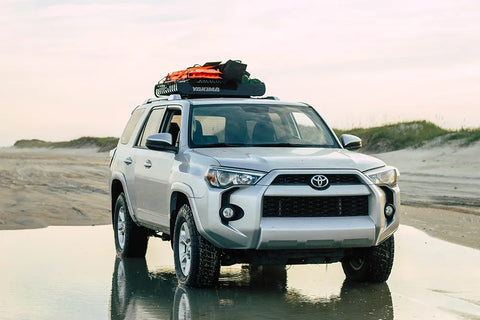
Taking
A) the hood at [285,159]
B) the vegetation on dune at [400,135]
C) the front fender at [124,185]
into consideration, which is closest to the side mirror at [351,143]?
the hood at [285,159]

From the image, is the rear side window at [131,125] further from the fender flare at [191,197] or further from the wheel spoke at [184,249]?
the wheel spoke at [184,249]

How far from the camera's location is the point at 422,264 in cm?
1045

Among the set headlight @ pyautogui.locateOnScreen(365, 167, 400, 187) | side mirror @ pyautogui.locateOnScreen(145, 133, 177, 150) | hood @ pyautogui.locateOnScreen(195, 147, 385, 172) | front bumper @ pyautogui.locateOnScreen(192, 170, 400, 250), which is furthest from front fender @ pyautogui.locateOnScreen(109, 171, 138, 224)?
headlight @ pyautogui.locateOnScreen(365, 167, 400, 187)

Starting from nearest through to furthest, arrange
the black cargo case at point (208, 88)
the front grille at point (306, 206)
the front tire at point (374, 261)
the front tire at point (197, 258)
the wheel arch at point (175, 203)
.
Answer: the front grille at point (306, 206) < the front tire at point (197, 258) < the front tire at point (374, 261) < the wheel arch at point (175, 203) < the black cargo case at point (208, 88)

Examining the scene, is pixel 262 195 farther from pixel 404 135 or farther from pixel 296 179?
pixel 404 135

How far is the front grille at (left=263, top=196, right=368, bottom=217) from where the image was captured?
8211 mm

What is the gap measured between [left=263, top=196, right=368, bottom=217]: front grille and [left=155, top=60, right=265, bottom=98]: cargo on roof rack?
318cm

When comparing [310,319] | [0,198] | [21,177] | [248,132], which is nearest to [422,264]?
[248,132]

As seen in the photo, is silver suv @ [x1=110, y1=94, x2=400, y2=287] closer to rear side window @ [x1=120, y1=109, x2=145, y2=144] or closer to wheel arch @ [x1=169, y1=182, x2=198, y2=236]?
wheel arch @ [x1=169, y1=182, x2=198, y2=236]

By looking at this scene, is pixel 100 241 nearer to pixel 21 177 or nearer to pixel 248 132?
pixel 248 132

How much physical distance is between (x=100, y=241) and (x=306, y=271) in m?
3.81

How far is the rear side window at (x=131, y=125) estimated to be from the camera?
38.4 ft

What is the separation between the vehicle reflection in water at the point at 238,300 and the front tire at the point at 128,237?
127 centimetres

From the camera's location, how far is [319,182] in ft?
27.1
